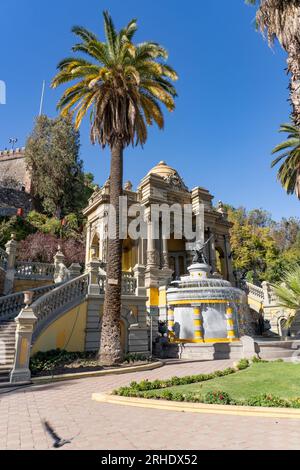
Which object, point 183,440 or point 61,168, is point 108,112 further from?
point 61,168

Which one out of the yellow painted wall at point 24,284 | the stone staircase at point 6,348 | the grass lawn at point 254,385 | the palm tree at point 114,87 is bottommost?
the grass lawn at point 254,385

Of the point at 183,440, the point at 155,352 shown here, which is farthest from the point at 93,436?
the point at 155,352

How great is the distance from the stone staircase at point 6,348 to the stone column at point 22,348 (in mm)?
508

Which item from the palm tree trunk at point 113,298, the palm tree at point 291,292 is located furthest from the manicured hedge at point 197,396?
the palm tree trunk at point 113,298

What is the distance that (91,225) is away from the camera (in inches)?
1337

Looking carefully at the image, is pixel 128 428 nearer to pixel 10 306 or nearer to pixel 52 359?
pixel 52 359

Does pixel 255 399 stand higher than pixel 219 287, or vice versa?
pixel 219 287

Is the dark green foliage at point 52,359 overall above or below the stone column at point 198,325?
below

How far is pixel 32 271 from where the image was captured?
22.1 meters

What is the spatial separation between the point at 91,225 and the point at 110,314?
21064mm

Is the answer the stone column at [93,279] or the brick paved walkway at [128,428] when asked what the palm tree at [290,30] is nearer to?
the brick paved walkway at [128,428]

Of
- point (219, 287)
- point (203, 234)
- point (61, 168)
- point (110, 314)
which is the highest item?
point (61, 168)

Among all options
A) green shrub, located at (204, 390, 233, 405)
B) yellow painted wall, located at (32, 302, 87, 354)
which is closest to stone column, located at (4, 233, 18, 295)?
yellow painted wall, located at (32, 302, 87, 354)

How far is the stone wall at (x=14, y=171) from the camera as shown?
58.4 metres
